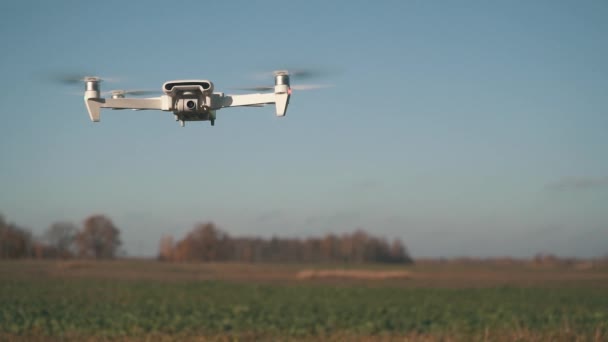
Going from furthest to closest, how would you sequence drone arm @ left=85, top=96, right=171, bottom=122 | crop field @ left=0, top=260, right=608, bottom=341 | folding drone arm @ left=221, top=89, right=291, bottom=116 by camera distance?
crop field @ left=0, top=260, right=608, bottom=341, drone arm @ left=85, top=96, right=171, bottom=122, folding drone arm @ left=221, top=89, right=291, bottom=116

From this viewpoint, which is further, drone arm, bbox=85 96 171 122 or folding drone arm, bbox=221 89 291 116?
drone arm, bbox=85 96 171 122

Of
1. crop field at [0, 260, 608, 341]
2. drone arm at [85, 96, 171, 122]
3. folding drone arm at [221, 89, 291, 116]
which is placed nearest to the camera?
folding drone arm at [221, 89, 291, 116]

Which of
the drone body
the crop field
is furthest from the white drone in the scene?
the crop field

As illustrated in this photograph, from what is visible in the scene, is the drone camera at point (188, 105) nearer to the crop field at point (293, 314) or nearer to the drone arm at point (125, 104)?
the drone arm at point (125, 104)

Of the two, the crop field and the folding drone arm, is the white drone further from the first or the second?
the crop field

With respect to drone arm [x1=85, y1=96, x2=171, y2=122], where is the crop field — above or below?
below

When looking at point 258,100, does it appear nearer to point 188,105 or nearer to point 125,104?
point 188,105

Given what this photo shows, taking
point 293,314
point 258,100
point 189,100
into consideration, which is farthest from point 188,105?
point 293,314

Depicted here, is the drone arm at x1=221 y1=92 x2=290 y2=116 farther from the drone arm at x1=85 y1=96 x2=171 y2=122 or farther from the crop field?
the crop field
